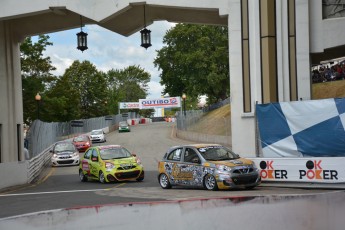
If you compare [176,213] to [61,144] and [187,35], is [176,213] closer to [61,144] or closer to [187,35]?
[61,144]

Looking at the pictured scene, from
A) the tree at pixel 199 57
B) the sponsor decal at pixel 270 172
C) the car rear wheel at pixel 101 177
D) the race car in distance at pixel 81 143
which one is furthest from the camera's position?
the tree at pixel 199 57

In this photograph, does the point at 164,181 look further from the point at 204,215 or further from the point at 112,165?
the point at 204,215

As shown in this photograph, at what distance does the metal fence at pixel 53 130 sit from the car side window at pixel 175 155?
15875 mm

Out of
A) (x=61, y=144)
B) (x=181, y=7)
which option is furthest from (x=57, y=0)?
(x=61, y=144)

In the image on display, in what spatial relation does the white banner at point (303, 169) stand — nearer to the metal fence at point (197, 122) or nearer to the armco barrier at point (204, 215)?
the armco barrier at point (204, 215)

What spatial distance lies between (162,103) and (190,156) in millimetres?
78727

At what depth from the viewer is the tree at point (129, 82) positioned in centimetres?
15050

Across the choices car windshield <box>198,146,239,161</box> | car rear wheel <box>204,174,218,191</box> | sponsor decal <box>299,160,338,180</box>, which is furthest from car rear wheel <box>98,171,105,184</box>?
sponsor decal <box>299,160,338,180</box>

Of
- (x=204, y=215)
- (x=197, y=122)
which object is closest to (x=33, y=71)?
(x=197, y=122)

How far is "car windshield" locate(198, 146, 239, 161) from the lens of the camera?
18797mm

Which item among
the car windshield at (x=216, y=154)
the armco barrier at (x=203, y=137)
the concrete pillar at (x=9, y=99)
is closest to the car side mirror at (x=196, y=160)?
the car windshield at (x=216, y=154)

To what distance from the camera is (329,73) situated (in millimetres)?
36469

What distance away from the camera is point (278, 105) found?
64.2 ft

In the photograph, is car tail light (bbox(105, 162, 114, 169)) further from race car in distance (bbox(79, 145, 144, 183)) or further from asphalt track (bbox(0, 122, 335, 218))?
asphalt track (bbox(0, 122, 335, 218))
